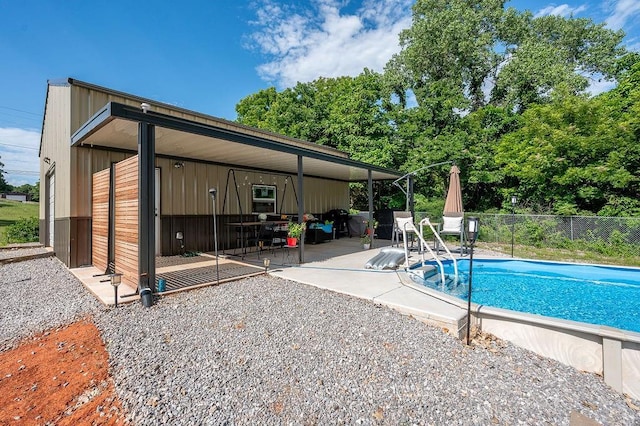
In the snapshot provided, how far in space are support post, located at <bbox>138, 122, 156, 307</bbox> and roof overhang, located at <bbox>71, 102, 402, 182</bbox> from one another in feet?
0.76

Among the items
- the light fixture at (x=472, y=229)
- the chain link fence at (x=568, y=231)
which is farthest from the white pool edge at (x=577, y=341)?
the chain link fence at (x=568, y=231)

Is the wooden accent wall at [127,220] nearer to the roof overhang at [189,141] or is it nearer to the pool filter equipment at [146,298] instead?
the pool filter equipment at [146,298]

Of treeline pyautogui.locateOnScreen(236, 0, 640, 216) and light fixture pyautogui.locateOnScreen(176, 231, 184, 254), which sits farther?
treeline pyautogui.locateOnScreen(236, 0, 640, 216)

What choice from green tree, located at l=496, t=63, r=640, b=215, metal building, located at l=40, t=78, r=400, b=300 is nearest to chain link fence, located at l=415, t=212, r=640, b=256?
green tree, located at l=496, t=63, r=640, b=215

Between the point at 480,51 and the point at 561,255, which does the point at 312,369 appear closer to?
the point at 561,255

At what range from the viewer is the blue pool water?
4.45 m

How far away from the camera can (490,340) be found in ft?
10.7

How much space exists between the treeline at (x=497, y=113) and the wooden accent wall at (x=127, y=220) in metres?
11.6

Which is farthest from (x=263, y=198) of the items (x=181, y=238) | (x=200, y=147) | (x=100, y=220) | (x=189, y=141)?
(x=100, y=220)

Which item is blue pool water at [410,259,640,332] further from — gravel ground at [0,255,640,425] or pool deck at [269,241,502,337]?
gravel ground at [0,255,640,425]

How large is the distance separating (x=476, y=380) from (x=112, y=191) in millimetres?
5569

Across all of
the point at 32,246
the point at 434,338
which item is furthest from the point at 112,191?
the point at 32,246

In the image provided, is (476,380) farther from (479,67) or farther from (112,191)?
(479,67)

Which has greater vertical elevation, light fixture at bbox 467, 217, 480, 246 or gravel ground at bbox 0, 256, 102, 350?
light fixture at bbox 467, 217, 480, 246
